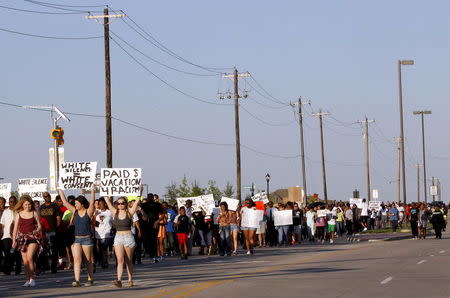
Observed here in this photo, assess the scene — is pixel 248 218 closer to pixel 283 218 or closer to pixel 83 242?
pixel 283 218

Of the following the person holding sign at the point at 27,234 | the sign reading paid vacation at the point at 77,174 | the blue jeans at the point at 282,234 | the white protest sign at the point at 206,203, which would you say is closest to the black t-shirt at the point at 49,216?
the sign reading paid vacation at the point at 77,174

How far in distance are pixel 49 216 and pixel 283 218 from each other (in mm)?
18424

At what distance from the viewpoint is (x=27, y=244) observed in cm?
2242

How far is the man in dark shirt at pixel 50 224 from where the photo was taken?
27.3 meters

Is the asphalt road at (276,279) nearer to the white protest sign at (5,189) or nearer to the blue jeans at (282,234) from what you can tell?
the white protest sign at (5,189)

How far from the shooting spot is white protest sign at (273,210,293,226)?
44.4 metres

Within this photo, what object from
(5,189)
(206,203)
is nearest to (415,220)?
(206,203)

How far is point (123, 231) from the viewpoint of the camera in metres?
21.4

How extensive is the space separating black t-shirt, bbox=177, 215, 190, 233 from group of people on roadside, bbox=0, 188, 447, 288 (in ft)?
0.11

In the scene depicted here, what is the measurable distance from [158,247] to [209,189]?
251ft

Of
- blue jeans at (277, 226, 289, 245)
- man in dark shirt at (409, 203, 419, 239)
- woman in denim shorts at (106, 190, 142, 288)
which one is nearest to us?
woman in denim shorts at (106, 190, 142, 288)

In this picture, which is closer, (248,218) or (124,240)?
(124,240)

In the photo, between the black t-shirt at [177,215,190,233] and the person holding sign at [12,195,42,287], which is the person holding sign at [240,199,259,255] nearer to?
the black t-shirt at [177,215,190,233]

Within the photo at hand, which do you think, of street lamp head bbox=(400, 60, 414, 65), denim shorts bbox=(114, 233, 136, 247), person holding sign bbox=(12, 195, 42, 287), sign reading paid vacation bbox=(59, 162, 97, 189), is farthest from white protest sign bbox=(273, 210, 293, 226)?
street lamp head bbox=(400, 60, 414, 65)
